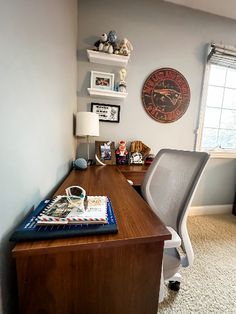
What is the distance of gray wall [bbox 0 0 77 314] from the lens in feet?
1.57

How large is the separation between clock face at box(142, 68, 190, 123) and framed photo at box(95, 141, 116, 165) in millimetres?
704

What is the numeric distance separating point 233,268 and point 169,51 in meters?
2.46

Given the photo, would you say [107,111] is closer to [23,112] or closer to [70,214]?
[23,112]

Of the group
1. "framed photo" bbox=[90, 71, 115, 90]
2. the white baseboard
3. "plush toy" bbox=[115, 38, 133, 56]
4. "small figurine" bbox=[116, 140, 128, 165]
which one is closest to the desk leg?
"small figurine" bbox=[116, 140, 128, 165]

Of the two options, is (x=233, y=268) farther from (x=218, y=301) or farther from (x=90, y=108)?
(x=90, y=108)

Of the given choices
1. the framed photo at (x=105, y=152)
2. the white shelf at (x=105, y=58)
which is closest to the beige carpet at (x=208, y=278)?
the framed photo at (x=105, y=152)

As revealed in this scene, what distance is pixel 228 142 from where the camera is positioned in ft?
8.07

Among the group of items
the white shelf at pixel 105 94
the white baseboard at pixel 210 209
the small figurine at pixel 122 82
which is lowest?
the white baseboard at pixel 210 209

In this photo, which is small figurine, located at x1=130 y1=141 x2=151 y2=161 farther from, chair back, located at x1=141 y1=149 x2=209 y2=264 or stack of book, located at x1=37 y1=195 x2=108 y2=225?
stack of book, located at x1=37 y1=195 x2=108 y2=225

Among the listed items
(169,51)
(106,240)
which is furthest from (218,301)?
(169,51)

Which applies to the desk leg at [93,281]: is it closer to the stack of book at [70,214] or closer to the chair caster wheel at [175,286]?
the stack of book at [70,214]

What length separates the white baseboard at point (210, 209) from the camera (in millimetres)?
2416

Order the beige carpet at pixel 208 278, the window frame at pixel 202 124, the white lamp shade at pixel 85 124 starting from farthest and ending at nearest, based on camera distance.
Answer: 1. the window frame at pixel 202 124
2. the white lamp shade at pixel 85 124
3. the beige carpet at pixel 208 278

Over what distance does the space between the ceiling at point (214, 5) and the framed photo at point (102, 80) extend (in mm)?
1203
